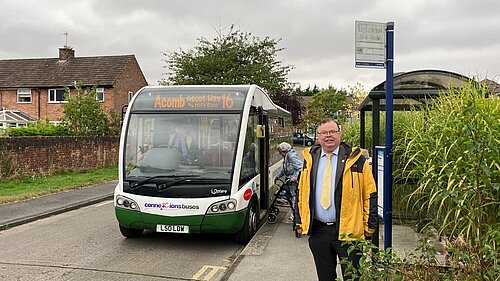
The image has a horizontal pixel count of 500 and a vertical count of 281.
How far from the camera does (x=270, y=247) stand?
765 centimetres

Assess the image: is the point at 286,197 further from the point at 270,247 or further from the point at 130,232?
the point at 130,232

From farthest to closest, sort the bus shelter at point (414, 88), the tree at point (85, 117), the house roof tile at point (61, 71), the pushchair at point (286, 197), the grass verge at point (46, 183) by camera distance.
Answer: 1. the house roof tile at point (61, 71)
2. the tree at point (85, 117)
3. the grass verge at point (46, 183)
4. the pushchair at point (286, 197)
5. the bus shelter at point (414, 88)

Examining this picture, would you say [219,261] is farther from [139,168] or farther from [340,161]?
[340,161]

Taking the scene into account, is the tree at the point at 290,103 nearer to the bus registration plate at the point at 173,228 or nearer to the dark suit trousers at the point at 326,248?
the bus registration plate at the point at 173,228

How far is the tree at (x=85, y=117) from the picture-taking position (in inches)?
958

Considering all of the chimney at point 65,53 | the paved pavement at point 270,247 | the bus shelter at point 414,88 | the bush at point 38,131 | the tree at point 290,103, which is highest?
the chimney at point 65,53

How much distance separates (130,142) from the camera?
27.2ft

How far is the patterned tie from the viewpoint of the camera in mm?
4195

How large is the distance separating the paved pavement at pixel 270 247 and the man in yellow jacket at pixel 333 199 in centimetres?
183

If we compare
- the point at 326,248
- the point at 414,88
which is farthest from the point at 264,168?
the point at 326,248

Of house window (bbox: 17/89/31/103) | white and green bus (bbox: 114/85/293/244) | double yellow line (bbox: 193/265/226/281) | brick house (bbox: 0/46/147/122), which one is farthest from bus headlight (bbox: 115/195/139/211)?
house window (bbox: 17/89/31/103)

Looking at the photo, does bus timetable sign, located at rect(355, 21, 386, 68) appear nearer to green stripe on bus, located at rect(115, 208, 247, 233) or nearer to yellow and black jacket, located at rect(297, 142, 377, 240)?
yellow and black jacket, located at rect(297, 142, 377, 240)

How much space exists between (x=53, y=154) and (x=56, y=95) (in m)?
21.7

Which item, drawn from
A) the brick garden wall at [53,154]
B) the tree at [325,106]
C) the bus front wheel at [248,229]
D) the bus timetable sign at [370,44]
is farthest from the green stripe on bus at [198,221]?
the tree at [325,106]
